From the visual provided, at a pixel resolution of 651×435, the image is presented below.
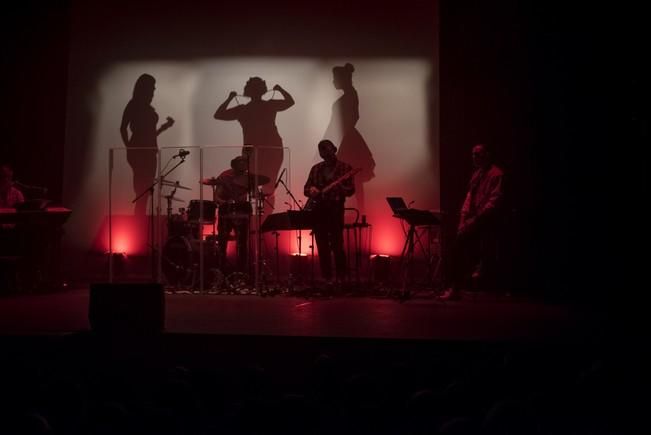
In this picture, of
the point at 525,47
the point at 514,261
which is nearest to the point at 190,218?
the point at 514,261

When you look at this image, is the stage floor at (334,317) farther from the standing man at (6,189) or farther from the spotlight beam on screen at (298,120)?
the spotlight beam on screen at (298,120)

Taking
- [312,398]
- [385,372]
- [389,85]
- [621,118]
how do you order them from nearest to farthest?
1. [312,398]
2. [385,372]
3. [621,118]
4. [389,85]

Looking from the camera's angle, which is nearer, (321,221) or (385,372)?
(385,372)

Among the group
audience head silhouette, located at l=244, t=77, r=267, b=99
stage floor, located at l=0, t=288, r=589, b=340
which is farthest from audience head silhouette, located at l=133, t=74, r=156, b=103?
stage floor, located at l=0, t=288, r=589, b=340

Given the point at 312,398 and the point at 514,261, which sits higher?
the point at 514,261

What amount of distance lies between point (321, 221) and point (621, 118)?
347 cm

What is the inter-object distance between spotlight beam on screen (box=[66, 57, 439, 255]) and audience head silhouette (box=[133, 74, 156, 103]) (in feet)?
0.21

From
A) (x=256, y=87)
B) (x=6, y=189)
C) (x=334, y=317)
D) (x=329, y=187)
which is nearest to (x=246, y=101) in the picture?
(x=256, y=87)

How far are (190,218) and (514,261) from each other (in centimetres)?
382

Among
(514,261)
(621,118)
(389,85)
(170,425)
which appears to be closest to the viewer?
(170,425)

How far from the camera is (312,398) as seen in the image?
132 inches

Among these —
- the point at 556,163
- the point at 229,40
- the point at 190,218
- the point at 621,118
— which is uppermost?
the point at 229,40

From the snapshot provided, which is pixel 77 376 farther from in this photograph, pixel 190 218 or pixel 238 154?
pixel 238 154

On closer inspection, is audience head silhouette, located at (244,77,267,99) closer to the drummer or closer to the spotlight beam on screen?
the spotlight beam on screen
